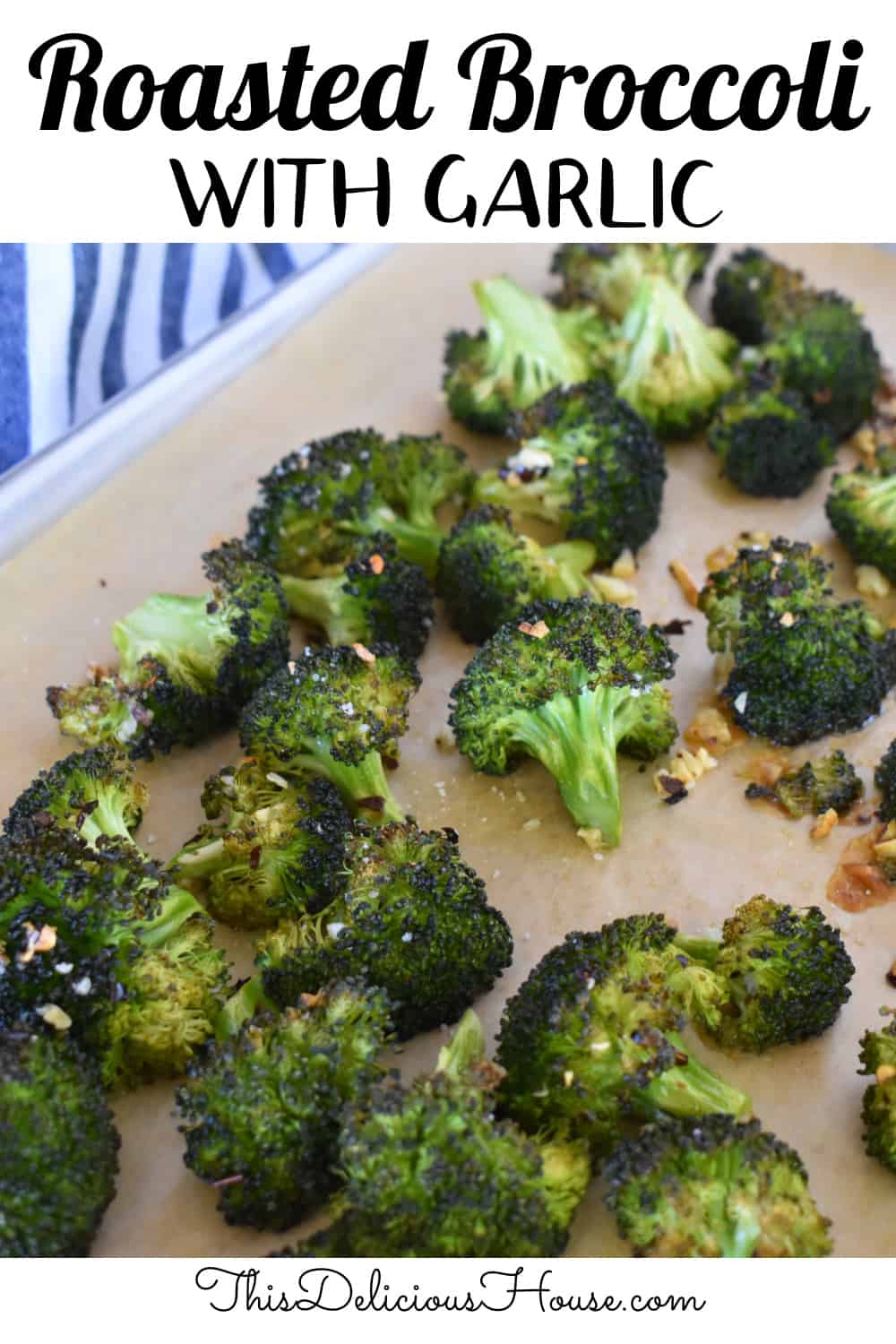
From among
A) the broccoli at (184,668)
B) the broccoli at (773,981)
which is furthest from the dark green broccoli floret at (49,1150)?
the broccoli at (773,981)

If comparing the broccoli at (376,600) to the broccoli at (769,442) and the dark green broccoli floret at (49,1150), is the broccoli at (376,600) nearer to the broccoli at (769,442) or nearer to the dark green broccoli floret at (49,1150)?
the broccoli at (769,442)

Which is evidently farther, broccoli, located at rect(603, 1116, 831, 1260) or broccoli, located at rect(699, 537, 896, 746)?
broccoli, located at rect(699, 537, 896, 746)

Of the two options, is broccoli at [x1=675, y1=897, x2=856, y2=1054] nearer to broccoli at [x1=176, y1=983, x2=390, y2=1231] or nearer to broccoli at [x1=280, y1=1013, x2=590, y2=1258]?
broccoli at [x1=280, y1=1013, x2=590, y2=1258]

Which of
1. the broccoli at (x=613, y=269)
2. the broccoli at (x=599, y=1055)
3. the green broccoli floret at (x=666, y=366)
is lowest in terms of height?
the broccoli at (x=599, y=1055)

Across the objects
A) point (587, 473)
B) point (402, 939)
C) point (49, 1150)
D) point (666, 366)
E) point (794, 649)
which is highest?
point (666, 366)

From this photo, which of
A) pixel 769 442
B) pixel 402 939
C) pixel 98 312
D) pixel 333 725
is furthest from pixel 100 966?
pixel 769 442

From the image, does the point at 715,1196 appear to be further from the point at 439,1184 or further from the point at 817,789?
the point at 817,789

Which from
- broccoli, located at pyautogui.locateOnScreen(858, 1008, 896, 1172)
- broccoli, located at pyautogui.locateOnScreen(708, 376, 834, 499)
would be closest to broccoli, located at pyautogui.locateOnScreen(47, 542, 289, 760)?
broccoli, located at pyautogui.locateOnScreen(708, 376, 834, 499)
